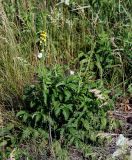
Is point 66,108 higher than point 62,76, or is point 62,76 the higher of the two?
point 62,76

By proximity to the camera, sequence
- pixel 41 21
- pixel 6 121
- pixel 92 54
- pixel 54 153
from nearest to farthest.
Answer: pixel 54 153
pixel 6 121
pixel 92 54
pixel 41 21

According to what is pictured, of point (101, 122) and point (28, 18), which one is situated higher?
point (28, 18)

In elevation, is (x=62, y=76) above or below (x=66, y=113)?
above

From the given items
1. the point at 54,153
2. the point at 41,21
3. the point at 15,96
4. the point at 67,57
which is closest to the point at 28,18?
the point at 41,21

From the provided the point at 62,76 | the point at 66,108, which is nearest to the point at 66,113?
the point at 66,108

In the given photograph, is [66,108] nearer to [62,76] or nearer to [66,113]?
[66,113]

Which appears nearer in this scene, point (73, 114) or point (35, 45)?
point (73, 114)

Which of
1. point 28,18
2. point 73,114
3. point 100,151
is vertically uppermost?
point 28,18

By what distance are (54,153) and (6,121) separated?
0.55 m

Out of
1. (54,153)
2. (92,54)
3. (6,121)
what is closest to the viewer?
(54,153)

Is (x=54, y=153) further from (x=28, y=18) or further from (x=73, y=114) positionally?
(x=28, y=18)

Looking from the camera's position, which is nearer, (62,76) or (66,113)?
(66,113)

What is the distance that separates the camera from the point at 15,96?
4.05 metres

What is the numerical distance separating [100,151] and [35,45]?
4.37 ft
